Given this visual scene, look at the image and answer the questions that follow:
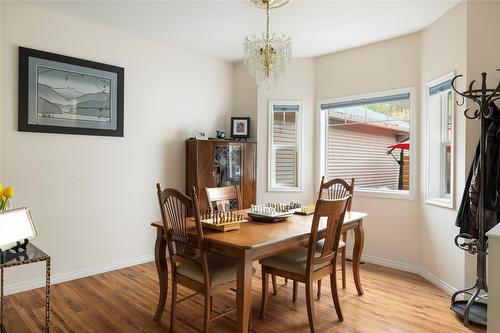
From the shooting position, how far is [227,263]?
95.7 inches

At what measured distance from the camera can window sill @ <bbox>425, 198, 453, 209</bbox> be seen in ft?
10.5

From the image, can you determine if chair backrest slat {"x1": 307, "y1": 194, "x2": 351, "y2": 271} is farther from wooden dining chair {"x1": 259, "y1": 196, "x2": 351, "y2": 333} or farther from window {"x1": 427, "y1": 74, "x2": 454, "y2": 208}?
window {"x1": 427, "y1": 74, "x2": 454, "y2": 208}

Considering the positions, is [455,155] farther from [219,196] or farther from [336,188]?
[219,196]

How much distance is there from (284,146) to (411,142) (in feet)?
5.30

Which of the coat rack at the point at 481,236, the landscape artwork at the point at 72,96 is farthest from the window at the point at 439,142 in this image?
the landscape artwork at the point at 72,96

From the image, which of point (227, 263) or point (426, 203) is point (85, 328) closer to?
point (227, 263)

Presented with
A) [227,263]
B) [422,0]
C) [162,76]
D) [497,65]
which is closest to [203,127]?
[162,76]

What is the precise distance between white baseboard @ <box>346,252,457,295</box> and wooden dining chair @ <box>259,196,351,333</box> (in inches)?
51.1

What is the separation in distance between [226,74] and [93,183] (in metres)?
2.43

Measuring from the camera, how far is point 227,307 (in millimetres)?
2863

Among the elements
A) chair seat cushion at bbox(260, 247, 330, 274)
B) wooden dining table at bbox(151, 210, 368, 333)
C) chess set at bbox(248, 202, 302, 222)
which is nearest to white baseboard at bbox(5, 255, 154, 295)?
wooden dining table at bbox(151, 210, 368, 333)

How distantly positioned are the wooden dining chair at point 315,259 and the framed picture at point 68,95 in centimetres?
234

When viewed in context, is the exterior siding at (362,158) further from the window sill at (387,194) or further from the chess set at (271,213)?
the chess set at (271,213)

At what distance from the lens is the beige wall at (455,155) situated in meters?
3.02
